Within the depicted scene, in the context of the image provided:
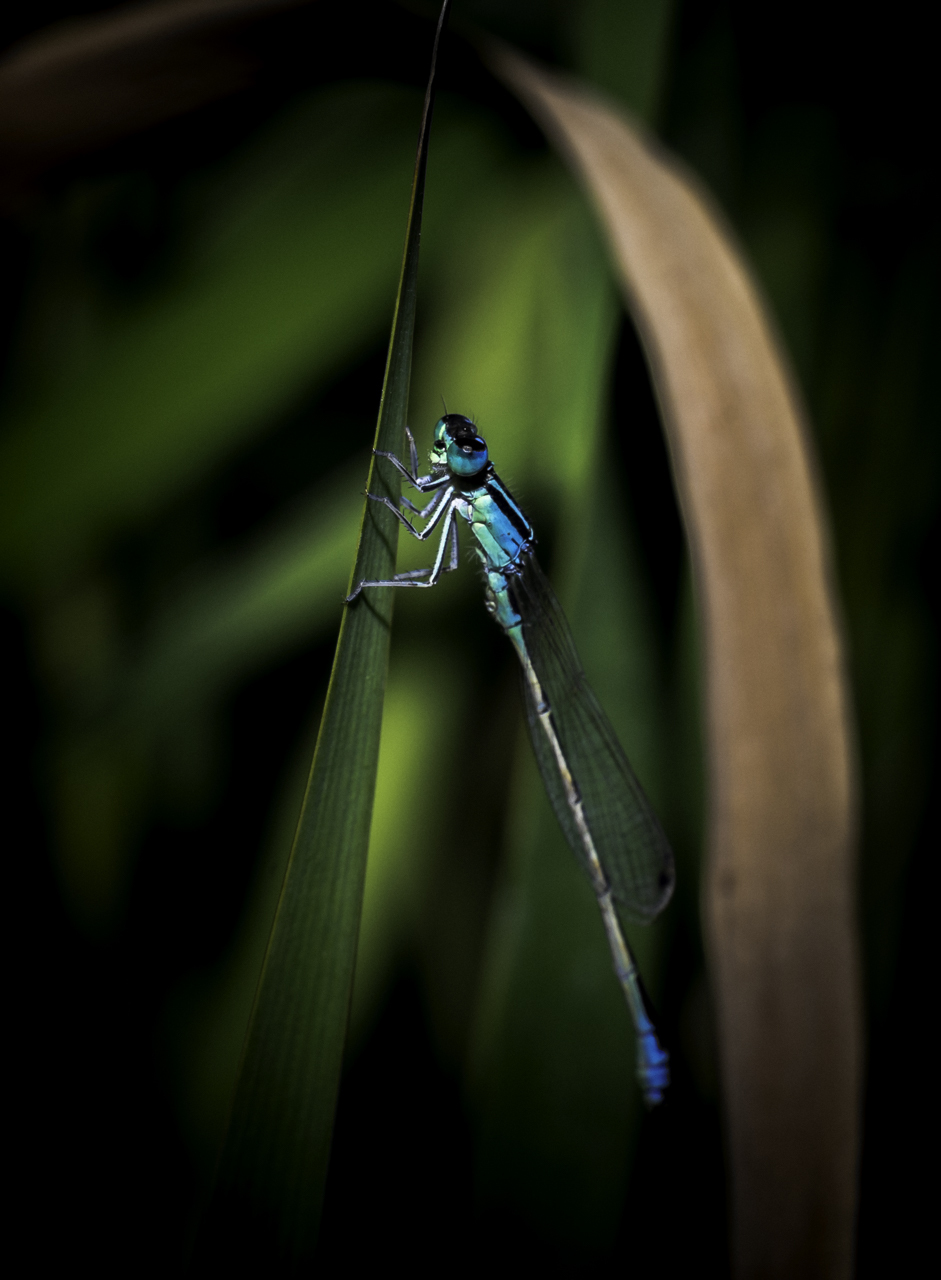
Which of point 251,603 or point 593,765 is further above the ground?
point 251,603

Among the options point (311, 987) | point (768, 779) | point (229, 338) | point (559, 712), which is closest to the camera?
point (311, 987)

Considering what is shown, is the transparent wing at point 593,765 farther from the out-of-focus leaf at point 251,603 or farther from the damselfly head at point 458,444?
the out-of-focus leaf at point 251,603

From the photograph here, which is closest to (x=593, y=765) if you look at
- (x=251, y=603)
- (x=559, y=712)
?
(x=559, y=712)

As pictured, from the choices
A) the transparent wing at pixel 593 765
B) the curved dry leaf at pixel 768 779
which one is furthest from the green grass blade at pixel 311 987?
the transparent wing at pixel 593 765

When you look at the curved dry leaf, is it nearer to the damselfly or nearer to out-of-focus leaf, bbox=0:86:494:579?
the damselfly

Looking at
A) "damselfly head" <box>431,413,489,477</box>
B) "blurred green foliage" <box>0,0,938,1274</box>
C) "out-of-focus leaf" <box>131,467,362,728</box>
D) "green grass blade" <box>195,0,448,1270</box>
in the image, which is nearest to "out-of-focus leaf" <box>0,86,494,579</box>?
"blurred green foliage" <box>0,0,938,1274</box>

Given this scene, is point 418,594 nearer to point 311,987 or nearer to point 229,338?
point 229,338
